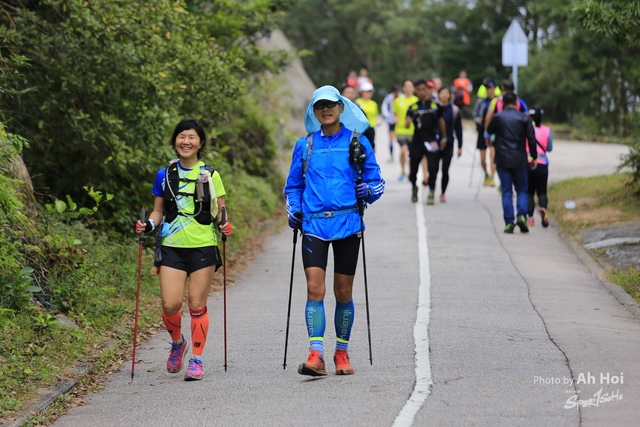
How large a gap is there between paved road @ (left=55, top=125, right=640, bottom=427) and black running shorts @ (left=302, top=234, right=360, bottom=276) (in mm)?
800

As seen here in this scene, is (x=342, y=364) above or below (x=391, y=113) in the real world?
below

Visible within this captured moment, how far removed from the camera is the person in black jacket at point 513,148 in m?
15.1

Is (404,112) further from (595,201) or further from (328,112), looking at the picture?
(328,112)

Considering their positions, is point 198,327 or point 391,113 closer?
point 198,327

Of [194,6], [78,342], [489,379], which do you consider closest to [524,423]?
[489,379]

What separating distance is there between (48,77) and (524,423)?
25.5 ft

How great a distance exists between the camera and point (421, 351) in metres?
8.37


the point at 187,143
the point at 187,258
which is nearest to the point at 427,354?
the point at 187,258

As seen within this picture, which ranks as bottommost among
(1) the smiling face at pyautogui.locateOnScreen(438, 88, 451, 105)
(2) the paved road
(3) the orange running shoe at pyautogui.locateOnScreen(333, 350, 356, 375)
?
(2) the paved road

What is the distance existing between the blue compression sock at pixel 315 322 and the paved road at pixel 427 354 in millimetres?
271

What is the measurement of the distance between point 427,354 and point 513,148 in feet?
24.6

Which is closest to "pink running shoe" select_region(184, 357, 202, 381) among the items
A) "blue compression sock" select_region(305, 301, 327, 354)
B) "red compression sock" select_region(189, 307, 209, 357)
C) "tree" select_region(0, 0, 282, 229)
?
"red compression sock" select_region(189, 307, 209, 357)

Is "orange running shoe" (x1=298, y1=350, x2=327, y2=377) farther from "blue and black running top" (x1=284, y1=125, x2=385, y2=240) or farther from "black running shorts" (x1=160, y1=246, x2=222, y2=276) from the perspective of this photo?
"black running shorts" (x1=160, y1=246, x2=222, y2=276)

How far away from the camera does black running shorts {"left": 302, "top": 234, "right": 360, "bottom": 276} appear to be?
7359mm
